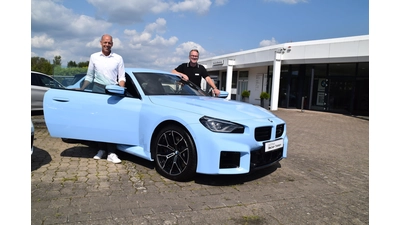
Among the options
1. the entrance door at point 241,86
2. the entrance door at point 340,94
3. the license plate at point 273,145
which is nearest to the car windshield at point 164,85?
the license plate at point 273,145

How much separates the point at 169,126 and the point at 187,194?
2.97 feet

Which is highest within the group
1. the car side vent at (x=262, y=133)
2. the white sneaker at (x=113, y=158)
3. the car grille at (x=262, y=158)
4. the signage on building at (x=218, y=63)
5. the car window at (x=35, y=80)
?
the signage on building at (x=218, y=63)

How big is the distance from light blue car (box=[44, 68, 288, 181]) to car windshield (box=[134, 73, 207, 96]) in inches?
0.6

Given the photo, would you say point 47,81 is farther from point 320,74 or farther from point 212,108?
point 320,74

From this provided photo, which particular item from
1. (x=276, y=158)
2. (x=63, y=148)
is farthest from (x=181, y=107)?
(x=63, y=148)

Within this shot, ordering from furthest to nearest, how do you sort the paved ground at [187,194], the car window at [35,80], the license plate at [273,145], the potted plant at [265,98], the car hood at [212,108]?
the potted plant at [265,98]
the car window at [35,80]
the license plate at [273,145]
the car hood at [212,108]
the paved ground at [187,194]

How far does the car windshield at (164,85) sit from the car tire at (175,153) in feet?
2.74

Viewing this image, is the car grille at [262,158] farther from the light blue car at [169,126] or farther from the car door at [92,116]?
the car door at [92,116]

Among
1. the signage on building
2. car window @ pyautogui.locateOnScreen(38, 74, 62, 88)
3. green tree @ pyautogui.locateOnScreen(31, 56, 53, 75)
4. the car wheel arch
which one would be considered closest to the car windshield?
the car wheel arch

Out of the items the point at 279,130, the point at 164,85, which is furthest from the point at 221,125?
the point at 164,85

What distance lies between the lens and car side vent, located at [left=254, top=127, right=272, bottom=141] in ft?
12.2

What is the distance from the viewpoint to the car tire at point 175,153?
3.64 meters

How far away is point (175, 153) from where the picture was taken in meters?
3.83
